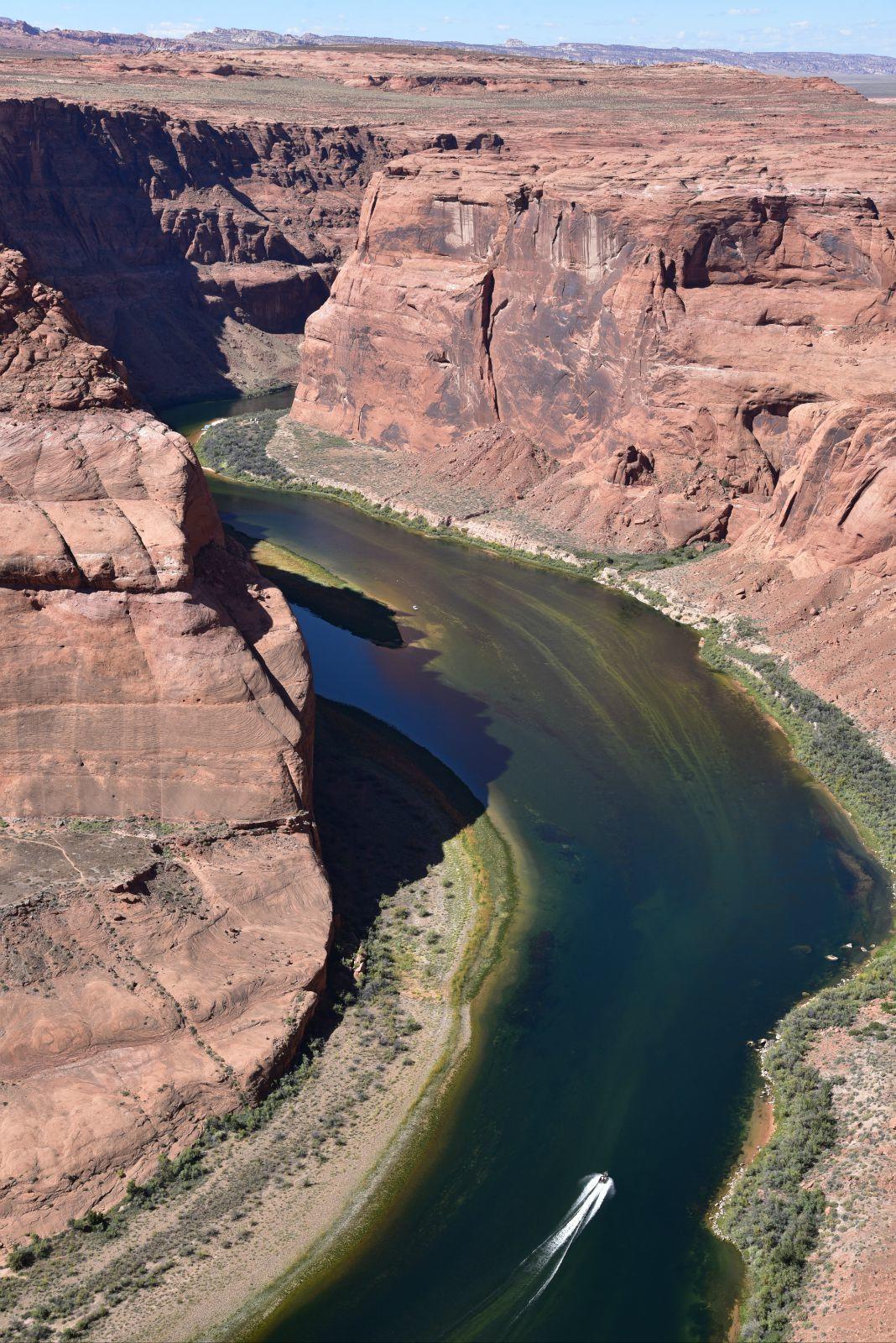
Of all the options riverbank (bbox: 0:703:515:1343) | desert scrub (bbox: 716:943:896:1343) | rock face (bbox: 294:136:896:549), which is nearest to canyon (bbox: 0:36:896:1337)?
rock face (bbox: 294:136:896:549)

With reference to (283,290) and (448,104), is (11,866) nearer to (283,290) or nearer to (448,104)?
(283,290)

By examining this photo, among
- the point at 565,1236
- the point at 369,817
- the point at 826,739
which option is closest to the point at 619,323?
the point at 826,739

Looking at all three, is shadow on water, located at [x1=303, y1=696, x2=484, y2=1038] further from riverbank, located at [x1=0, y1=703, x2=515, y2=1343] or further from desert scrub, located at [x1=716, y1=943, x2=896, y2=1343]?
desert scrub, located at [x1=716, y1=943, x2=896, y2=1343]

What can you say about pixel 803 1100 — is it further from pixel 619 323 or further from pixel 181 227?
pixel 181 227

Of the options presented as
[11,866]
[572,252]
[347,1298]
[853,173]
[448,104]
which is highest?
[448,104]

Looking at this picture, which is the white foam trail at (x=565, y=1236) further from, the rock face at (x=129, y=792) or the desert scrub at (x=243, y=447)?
the desert scrub at (x=243, y=447)

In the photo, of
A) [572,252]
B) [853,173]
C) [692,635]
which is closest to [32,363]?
[692,635]

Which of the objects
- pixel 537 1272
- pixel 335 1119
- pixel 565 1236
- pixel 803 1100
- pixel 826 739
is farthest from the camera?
pixel 826 739
